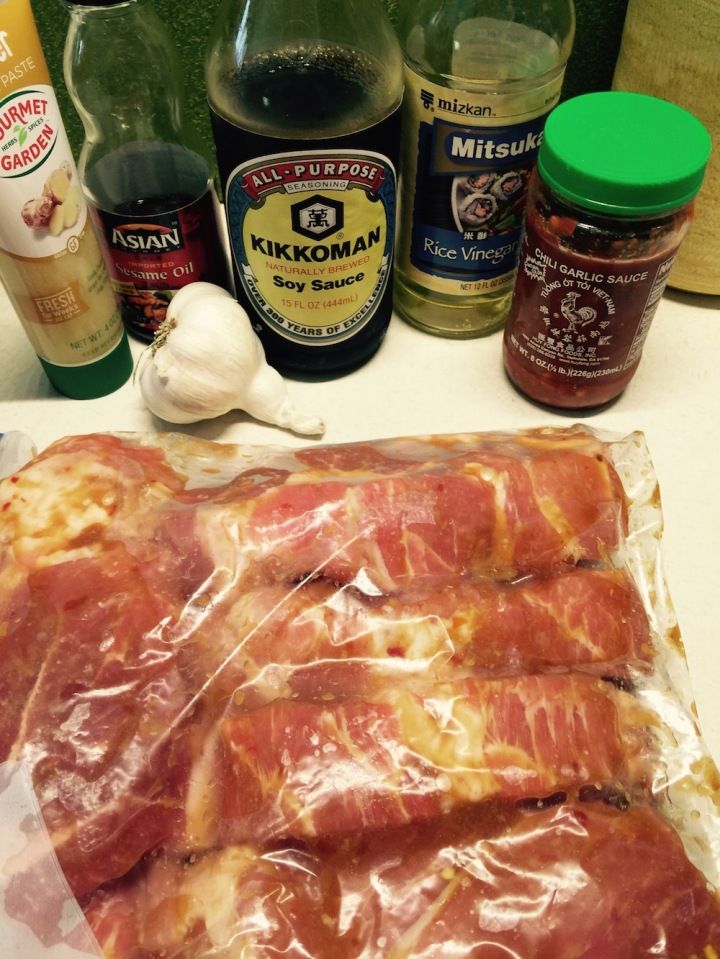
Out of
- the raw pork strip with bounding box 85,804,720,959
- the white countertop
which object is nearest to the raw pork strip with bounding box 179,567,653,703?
the raw pork strip with bounding box 85,804,720,959

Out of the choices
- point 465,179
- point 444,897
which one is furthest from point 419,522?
point 465,179

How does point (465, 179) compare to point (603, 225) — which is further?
point (465, 179)

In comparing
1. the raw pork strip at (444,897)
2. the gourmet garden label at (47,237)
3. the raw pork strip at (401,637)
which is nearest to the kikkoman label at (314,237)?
the gourmet garden label at (47,237)

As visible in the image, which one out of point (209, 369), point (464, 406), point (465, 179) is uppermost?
point (465, 179)

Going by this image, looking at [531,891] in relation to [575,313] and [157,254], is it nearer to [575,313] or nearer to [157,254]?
[575,313]

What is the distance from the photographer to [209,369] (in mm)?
757

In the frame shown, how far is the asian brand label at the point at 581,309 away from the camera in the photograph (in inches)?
26.9

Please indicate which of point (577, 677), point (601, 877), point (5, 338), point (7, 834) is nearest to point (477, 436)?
point (577, 677)

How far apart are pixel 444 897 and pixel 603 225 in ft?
1.74

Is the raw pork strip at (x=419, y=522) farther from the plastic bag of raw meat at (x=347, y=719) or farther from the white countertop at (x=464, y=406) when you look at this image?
A: the white countertop at (x=464, y=406)

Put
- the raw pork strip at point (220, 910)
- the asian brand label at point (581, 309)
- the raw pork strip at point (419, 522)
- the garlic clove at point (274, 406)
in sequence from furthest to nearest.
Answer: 1. the garlic clove at point (274, 406)
2. the asian brand label at point (581, 309)
3. the raw pork strip at point (419, 522)
4. the raw pork strip at point (220, 910)

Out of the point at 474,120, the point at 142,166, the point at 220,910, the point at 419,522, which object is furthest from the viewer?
the point at 142,166

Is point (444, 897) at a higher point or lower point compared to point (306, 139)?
lower

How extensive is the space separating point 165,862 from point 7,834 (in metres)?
0.10
